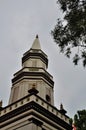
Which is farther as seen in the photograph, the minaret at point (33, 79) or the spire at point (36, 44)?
the spire at point (36, 44)

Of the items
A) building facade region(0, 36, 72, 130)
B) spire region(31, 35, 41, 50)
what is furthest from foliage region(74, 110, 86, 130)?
spire region(31, 35, 41, 50)

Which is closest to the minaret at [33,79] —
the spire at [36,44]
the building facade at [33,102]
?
the building facade at [33,102]

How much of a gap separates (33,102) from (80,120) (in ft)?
24.8

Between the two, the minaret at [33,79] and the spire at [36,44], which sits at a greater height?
the spire at [36,44]

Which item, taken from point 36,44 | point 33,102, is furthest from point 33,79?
point 36,44

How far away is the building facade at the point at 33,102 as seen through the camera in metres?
26.0

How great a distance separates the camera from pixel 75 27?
584 inches

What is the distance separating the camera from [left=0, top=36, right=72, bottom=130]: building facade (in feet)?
85.3

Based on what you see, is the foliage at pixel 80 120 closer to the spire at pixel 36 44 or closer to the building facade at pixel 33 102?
the building facade at pixel 33 102

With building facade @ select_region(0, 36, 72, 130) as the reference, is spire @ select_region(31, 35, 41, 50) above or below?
above

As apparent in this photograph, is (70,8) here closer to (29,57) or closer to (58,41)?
(58,41)

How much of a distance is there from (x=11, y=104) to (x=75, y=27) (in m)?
15.8

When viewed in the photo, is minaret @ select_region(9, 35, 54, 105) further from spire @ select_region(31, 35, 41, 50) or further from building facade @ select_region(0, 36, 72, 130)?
spire @ select_region(31, 35, 41, 50)

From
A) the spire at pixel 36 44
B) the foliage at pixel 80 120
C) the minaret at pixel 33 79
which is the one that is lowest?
the foliage at pixel 80 120
